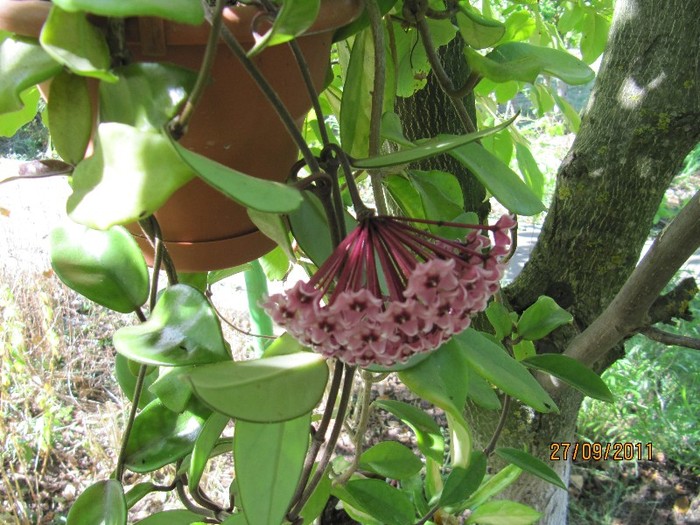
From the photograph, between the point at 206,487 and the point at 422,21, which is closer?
the point at 422,21

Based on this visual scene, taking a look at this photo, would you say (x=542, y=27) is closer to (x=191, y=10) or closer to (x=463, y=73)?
(x=463, y=73)

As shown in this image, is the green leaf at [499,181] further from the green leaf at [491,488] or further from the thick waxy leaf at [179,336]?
the green leaf at [491,488]

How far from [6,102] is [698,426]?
5.74 feet

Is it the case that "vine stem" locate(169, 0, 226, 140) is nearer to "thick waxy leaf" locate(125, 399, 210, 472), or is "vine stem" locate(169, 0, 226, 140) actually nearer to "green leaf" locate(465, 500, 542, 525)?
"thick waxy leaf" locate(125, 399, 210, 472)

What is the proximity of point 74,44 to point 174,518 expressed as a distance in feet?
1.43

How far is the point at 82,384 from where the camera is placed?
1.88m

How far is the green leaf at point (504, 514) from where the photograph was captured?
0.75 m

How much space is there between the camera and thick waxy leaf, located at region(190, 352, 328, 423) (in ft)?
1.04

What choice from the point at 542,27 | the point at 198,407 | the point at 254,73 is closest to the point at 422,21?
the point at 254,73

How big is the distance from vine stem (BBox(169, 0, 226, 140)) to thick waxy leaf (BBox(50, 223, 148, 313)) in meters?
0.14

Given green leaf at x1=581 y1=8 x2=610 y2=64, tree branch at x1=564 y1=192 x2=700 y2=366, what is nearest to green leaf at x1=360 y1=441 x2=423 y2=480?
tree branch at x1=564 y1=192 x2=700 y2=366

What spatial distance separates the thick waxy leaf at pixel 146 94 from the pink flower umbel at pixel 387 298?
117 mm
